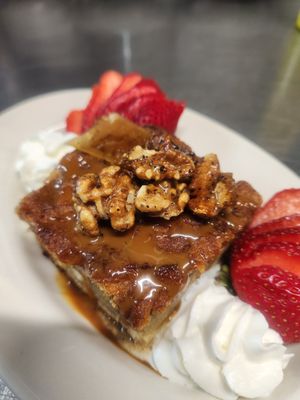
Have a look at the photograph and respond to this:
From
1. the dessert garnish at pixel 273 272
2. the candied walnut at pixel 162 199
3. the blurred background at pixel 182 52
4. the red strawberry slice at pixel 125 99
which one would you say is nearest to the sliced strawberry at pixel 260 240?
the dessert garnish at pixel 273 272

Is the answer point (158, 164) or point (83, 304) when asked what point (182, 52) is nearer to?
point (158, 164)

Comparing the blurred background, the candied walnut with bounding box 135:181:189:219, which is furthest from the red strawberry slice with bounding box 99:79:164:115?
the blurred background

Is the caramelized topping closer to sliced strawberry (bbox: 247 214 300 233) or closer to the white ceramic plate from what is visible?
the white ceramic plate

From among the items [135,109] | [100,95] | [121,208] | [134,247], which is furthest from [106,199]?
[100,95]

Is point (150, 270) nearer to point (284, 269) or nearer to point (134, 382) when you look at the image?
point (134, 382)

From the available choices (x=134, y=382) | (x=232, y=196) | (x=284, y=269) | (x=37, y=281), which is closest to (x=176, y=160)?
(x=232, y=196)

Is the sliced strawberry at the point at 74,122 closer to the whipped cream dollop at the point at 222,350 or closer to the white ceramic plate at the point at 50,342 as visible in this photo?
the white ceramic plate at the point at 50,342
